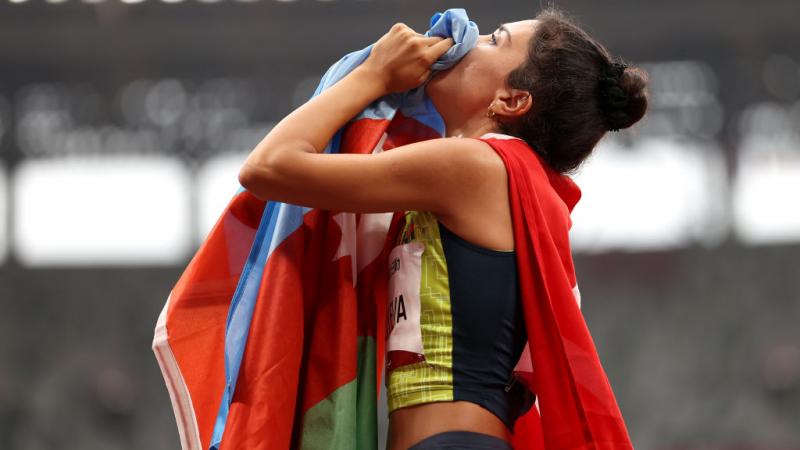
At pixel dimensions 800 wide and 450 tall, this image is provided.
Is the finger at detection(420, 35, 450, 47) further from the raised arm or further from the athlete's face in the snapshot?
the raised arm

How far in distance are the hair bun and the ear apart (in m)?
0.11

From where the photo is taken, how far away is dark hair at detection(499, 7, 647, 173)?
153 centimetres

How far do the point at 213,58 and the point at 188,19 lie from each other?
38 cm

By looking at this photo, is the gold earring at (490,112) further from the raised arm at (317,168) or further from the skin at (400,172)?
the raised arm at (317,168)

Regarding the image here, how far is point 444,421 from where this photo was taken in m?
1.35

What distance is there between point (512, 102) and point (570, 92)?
86 mm

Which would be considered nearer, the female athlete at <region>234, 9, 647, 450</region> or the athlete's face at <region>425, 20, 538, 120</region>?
the female athlete at <region>234, 9, 647, 450</region>

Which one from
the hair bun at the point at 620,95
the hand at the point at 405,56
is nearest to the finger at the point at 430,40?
the hand at the point at 405,56

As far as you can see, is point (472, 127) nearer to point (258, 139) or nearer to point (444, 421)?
point (444, 421)

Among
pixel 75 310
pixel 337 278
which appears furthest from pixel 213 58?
pixel 337 278

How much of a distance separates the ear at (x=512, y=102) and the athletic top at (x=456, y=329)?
0.69ft

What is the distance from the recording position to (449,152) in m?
1.37

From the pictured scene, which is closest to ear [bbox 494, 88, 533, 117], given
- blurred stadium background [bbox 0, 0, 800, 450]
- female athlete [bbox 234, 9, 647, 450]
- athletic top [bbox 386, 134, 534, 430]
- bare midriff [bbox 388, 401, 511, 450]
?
female athlete [bbox 234, 9, 647, 450]

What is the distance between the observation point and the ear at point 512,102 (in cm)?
152
